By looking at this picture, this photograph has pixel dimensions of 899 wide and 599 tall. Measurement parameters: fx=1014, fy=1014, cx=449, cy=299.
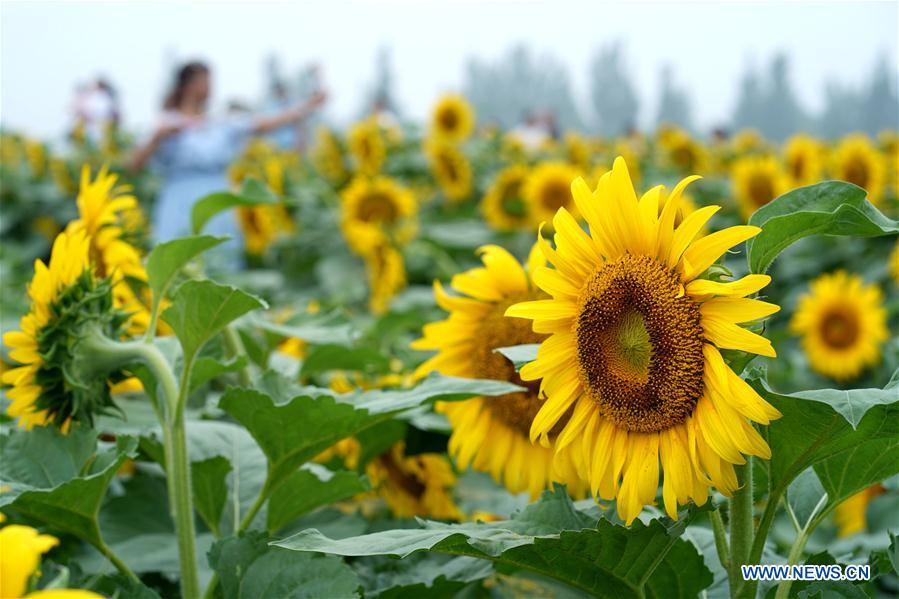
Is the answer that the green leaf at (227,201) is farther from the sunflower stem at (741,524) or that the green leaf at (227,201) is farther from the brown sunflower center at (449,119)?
the brown sunflower center at (449,119)

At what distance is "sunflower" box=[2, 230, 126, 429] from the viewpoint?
1.19 metres

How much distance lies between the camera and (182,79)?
6.10 m

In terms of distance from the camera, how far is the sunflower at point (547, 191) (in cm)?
410

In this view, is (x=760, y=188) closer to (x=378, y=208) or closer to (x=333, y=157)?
(x=378, y=208)

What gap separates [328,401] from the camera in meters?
1.11

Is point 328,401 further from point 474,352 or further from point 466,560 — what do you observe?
point 474,352

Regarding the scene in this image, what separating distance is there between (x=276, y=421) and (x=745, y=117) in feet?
152

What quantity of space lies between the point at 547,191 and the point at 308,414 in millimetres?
3112

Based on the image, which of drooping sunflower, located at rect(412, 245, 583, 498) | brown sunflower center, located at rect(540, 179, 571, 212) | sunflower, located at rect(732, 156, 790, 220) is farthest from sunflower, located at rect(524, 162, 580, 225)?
drooping sunflower, located at rect(412, 245, 583, 498)

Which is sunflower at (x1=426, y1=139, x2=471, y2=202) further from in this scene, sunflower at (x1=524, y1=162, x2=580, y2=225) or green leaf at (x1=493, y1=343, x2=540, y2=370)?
green leaf at (x1=493, y1=343, x2=540, y2=370)

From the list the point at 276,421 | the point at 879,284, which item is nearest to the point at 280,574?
the point at 276,421

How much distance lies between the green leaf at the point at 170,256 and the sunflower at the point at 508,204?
337cm

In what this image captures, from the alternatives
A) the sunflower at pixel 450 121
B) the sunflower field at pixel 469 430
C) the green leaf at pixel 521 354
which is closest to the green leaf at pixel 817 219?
the sunflower field at pixel 469 430

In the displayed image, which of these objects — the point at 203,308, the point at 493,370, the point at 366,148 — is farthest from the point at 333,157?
the point at 203,308
